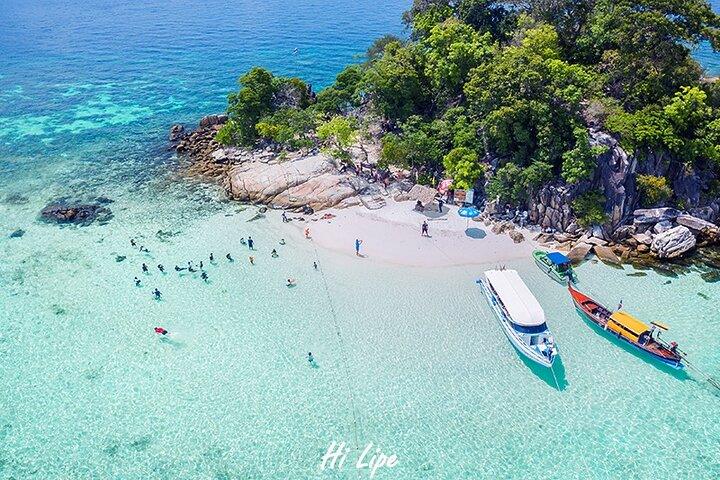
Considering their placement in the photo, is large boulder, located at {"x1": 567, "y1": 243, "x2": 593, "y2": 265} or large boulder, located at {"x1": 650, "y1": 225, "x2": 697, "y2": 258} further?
large boulder, located at {"x1": 567, "y1": 243, "x2": 593, "y2": 265}

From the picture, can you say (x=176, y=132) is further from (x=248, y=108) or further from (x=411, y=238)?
(x=411, y=238)

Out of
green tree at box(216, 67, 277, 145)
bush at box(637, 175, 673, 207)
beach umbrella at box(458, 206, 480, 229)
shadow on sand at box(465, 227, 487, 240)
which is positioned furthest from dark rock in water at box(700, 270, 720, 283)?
green tree at box(216, 67, 277, 145)

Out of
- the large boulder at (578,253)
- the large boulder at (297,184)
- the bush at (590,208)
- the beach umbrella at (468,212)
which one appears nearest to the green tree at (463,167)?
the beach umbrella at (468,212)

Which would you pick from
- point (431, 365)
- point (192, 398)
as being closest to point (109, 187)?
point (192, 398)

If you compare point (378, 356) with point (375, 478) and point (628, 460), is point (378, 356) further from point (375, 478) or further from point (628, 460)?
point (628, 460)

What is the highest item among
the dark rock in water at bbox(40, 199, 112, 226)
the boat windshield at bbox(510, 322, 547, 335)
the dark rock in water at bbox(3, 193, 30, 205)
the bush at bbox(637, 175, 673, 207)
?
the bush at bbox(637, 175, 673, 207)

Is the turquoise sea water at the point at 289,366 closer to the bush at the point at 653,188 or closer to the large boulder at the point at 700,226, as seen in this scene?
the large boulder at the point at 700,226

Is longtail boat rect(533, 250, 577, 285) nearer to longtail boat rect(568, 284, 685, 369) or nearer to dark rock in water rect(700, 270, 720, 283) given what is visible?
longtail boat rect(568, 284, 685, 369)
